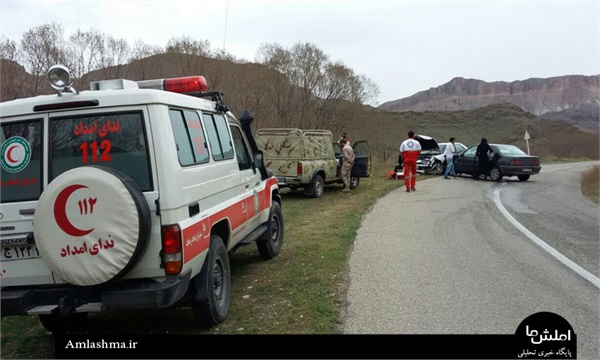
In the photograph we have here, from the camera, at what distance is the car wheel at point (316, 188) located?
14.2 meters

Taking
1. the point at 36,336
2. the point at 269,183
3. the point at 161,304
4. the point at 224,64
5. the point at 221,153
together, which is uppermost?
the point at 224,64

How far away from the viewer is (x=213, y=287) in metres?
4.38

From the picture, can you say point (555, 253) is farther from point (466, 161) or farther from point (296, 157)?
point (466, 161)

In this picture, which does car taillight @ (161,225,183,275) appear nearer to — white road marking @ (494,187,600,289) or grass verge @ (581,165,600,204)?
white road marking @ (494,187,600,289)

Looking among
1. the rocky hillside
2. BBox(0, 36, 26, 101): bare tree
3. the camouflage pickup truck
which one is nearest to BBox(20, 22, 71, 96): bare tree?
BBox(0, 36, 26, 101): bare tree

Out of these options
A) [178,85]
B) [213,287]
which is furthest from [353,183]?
[213,287]

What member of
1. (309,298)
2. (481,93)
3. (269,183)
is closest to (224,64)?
(269,183)

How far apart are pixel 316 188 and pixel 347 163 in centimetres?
193

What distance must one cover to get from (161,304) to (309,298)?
79.0 inches

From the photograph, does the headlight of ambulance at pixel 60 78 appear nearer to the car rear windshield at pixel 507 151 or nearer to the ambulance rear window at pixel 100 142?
the ambulance rear window at pixel 100 142

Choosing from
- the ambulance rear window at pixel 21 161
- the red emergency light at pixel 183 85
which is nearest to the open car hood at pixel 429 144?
the red emergency light at pixel 183 85

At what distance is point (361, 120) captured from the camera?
42.0 metres

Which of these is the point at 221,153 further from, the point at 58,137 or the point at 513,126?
the point at 513,126

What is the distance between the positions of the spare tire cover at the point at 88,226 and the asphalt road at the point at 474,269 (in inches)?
86.2
